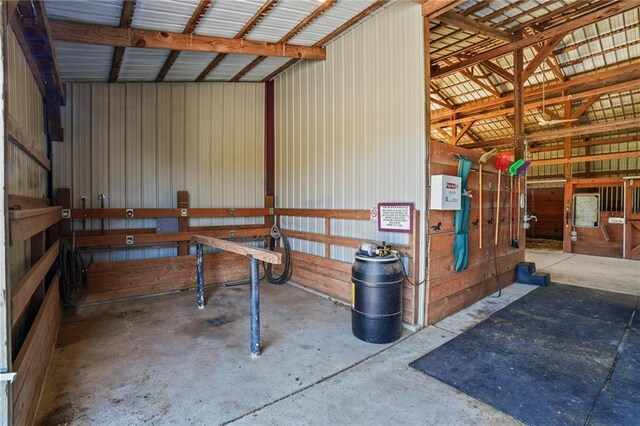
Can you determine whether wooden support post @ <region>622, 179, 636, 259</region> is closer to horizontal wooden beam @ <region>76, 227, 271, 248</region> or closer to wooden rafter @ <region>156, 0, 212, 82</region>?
horizontal wooden beam @ <region>76, 227, 271, 248</region>

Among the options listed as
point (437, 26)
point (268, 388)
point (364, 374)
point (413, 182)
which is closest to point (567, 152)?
point (437, 26)

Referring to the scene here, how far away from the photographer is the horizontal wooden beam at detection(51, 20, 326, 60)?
3273 mm

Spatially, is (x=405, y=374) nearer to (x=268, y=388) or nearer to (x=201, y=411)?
(x=268, y=388)

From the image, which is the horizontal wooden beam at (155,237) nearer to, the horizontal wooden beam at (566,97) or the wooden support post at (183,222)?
the wooden support post at (183,222)

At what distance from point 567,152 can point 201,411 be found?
10.7 meters

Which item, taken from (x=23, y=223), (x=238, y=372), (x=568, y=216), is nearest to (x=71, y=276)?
(x=23, y=223)

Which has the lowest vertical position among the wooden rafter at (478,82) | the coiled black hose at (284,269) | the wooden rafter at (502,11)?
the coiled black hose at (284,269)

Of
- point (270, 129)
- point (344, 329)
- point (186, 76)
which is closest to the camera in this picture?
point (344, 329)

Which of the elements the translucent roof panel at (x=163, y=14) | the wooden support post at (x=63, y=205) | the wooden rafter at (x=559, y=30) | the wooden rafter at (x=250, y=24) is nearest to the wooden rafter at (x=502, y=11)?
the wooden rafter at (x=559, y=30)

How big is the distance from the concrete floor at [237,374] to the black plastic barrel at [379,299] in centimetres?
13

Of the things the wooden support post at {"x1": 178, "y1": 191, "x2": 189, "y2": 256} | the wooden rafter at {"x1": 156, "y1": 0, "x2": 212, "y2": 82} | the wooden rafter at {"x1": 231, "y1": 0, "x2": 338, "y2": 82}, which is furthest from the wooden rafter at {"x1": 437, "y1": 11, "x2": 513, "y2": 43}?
the wooden support post at {"x1": 178, "y1": 191, "x2": 189, "y2": 256}

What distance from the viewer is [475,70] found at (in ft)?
29.2

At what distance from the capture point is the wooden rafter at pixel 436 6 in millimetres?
3273

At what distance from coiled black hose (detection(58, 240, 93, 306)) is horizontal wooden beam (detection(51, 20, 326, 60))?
7.89 feet
